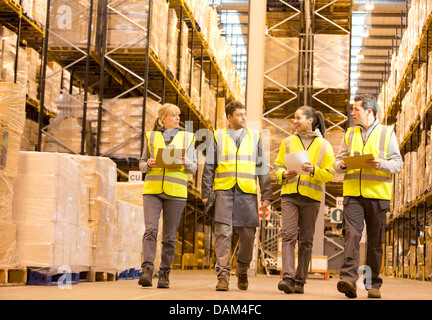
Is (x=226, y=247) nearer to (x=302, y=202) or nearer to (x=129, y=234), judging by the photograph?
(x=302, y=202)

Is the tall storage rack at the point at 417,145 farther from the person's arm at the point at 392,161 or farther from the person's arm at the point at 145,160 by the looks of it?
the person's arm at the point at 145,160

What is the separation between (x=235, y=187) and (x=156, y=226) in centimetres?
79

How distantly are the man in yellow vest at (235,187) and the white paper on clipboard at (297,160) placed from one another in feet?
1.36

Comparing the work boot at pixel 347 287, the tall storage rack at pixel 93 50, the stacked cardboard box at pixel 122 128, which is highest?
the tall storage rack at pixel 93 50

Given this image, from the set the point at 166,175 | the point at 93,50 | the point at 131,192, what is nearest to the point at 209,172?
the point at 166,175

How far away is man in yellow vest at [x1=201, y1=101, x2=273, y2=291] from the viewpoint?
5887mm

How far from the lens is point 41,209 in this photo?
5.91 meters

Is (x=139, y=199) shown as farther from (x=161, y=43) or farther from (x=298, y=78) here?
(x=298, y=78)

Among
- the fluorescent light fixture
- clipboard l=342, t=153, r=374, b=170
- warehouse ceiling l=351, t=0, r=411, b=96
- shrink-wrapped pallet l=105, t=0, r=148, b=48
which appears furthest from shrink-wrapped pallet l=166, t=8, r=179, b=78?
the fluorescent light fixture

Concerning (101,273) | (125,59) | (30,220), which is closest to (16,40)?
(125,59)

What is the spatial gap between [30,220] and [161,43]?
7230 mm

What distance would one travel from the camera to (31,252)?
19.2ft

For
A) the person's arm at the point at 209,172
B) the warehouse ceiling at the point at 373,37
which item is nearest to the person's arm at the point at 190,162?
the person's arm at the point at 209,172

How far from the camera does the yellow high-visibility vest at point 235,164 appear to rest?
6.00 m
